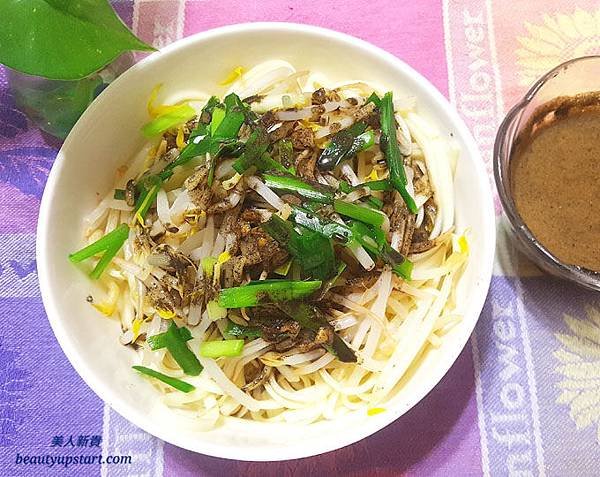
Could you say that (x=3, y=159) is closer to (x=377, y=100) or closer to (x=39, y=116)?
(x=39, y=116)

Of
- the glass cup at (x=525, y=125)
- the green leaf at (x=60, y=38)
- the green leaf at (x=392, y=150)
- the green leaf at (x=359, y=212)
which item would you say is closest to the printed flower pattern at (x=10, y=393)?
the green leaf at (x=60, y=38)

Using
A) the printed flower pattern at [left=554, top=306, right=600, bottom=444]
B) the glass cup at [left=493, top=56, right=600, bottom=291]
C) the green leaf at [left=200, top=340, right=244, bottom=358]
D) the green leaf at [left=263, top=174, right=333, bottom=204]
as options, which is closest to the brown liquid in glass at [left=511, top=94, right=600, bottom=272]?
the glass cup at [left=493, top=56, right=600, bottom=291]

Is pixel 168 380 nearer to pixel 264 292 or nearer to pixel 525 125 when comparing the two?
pixel 264 292

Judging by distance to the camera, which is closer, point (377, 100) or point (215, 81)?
point (377, 100)

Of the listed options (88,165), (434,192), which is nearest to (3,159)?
(88,165)

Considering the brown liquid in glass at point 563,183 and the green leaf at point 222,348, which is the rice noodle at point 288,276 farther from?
the brown liquid in glass at point 563,183

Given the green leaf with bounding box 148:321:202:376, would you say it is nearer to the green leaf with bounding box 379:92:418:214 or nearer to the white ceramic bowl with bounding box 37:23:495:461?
the white ceramic bowl with bounding box 37:23:495:461

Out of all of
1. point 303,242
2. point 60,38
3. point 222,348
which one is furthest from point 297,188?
point 60,38
